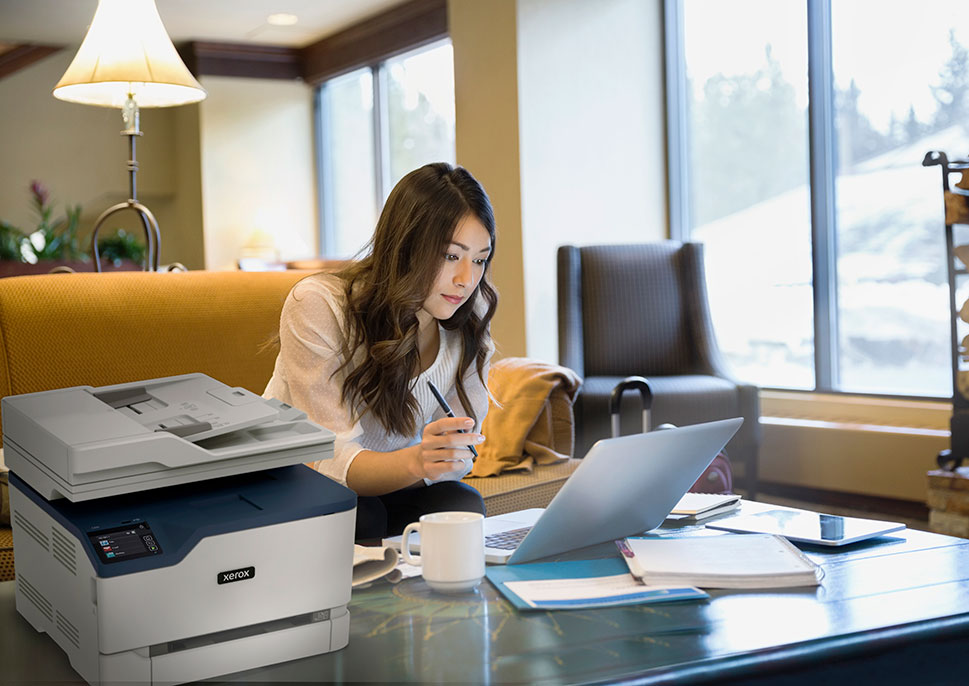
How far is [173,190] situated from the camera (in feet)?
25.4

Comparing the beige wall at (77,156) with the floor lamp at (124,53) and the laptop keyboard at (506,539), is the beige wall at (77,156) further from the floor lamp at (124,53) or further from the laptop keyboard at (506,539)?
the laptop keyboard at (506,539)

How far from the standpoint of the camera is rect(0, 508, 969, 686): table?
960 mm

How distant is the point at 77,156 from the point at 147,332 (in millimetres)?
6012

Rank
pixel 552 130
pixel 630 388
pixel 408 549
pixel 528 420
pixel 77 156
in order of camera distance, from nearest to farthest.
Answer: pixel 408 549 → pixel 528 420 → pixel 630 388 → pixel 552 130 → pixel 77 156

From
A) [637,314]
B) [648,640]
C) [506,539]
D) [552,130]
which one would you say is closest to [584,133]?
[552,130]

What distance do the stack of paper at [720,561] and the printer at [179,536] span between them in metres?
0.40

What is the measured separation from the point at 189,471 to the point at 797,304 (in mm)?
3791

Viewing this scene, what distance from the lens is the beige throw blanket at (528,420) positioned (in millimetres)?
2682

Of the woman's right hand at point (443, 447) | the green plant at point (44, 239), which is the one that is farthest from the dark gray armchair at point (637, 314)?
the green plant at point (44, 239)

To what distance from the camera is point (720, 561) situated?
1255 mm

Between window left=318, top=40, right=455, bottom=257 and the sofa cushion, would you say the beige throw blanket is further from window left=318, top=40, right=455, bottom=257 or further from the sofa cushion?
window left=318, top=40, right=455, bottom=257

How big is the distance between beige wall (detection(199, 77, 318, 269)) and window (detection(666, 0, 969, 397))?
3.48m

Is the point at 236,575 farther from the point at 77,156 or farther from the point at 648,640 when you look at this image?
the point at 77,156

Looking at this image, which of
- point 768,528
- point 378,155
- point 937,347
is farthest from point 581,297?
point 378,155
